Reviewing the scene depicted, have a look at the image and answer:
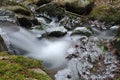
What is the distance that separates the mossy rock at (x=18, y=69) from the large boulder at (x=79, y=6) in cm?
1089

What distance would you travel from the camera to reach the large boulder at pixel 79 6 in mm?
16733

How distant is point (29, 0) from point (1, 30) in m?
7.66

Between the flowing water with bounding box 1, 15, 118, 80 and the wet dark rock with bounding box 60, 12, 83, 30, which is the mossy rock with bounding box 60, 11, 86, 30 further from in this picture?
the flowing water with bounding box 1, 15, 118, 80

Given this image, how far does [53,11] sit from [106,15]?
305 cm

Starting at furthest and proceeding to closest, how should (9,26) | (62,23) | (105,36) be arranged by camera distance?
(62,23)
(105,36)
(9,26)

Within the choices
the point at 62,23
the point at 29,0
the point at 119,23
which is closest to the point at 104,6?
the point at 119,23

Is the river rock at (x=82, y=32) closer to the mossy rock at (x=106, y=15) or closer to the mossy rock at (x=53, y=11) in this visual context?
the mossy rock at (x=106, y=15)

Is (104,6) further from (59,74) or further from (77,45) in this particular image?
(59,74)

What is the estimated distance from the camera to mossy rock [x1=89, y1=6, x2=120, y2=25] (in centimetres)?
1523

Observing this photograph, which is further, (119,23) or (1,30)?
(119,23)

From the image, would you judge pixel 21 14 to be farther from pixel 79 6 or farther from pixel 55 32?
pixel 79 6

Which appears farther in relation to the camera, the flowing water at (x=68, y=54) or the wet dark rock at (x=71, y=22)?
the wet dark rock at (x=71, y=22)

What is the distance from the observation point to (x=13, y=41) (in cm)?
1090

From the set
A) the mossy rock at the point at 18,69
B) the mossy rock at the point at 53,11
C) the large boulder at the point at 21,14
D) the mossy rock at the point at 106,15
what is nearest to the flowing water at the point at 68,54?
the large boulder at the point at 21,14
